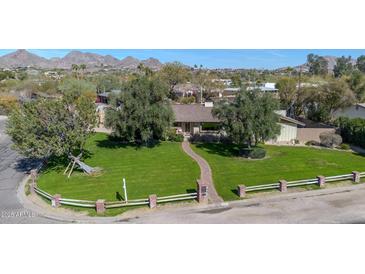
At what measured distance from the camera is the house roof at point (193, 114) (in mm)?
35594

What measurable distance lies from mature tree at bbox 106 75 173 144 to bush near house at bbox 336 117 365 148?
62.7ft

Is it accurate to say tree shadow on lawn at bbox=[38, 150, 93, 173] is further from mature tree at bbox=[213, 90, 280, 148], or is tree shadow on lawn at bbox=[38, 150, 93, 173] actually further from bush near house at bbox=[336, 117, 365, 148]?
bush near house at bbox=[336, 117, 365, 148]

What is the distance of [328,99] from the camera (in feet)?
136

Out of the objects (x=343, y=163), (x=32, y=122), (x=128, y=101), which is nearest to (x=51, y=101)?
(x=32, y=122)

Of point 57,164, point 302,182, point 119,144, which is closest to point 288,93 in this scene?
point 119,144

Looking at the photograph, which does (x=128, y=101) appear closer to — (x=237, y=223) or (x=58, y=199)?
(x=58, y=199)

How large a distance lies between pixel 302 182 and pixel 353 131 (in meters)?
16.8

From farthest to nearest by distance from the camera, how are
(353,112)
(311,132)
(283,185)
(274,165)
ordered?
(353,112), (311,132), (274,165), (283,185)

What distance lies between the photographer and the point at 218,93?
67.4 metres

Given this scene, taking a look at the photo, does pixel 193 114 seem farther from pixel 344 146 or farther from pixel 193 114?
pixel 344 146

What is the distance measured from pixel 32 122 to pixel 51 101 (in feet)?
7.43

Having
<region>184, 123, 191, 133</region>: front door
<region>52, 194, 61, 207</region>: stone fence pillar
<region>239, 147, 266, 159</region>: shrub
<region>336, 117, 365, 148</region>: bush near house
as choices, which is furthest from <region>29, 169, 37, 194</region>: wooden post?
<region>336, 117, 365, 148</region>: bush near house

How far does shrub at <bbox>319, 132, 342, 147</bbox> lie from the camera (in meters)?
31.4

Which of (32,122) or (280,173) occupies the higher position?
(32,122)
